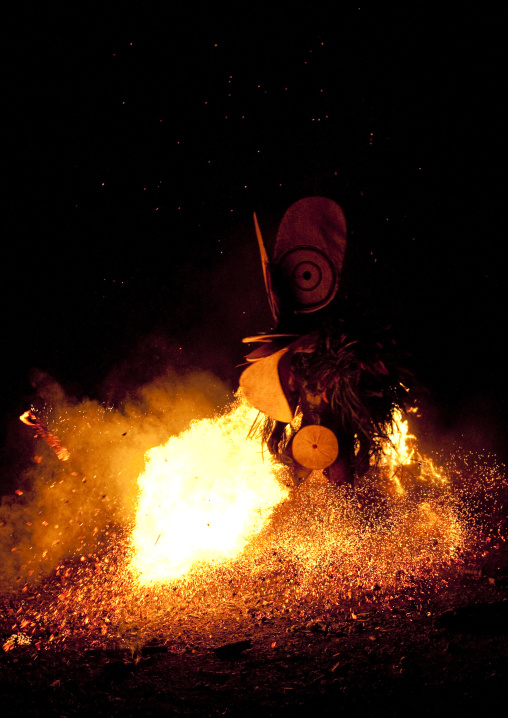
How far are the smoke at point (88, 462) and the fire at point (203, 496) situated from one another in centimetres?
19

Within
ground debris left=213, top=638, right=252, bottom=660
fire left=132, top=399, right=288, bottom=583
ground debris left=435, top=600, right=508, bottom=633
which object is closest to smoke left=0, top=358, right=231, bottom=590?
fire left=132, top=399, right=288, bottom=583

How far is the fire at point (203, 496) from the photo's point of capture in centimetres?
411

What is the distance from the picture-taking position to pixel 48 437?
4.96 meters

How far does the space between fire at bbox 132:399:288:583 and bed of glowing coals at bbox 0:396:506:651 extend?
2 centimetres

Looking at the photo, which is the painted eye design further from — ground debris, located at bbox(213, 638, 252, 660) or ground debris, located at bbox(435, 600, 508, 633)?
ground debris, located at bbox(213, 638, 252, 660)

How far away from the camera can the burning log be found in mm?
4914

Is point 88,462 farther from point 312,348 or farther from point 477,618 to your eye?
point 477,618

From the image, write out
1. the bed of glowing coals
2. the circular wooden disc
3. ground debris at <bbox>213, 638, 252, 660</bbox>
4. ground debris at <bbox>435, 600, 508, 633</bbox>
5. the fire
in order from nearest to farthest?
ground debris at <bbox>435, 600, 508, 633</bbox> < ground debris at <bbox>213, 638, 252, 660</bbox> < the bed of glowing coals < the circular wooden disc < the fire

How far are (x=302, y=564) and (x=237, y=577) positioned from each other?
0.57 meters

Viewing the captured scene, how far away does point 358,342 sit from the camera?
361 cm

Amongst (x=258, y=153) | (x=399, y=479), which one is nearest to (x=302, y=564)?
(x=399, y=479)

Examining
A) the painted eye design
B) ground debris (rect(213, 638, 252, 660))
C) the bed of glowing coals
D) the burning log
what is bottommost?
ground debris (rect(213, 638, 252, 660))

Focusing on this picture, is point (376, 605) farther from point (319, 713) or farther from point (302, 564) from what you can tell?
point (319, 713)

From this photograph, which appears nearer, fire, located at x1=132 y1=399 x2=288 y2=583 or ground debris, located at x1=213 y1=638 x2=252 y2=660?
ground debris, located at x1=213 y1=638 x2=252 y2=660
